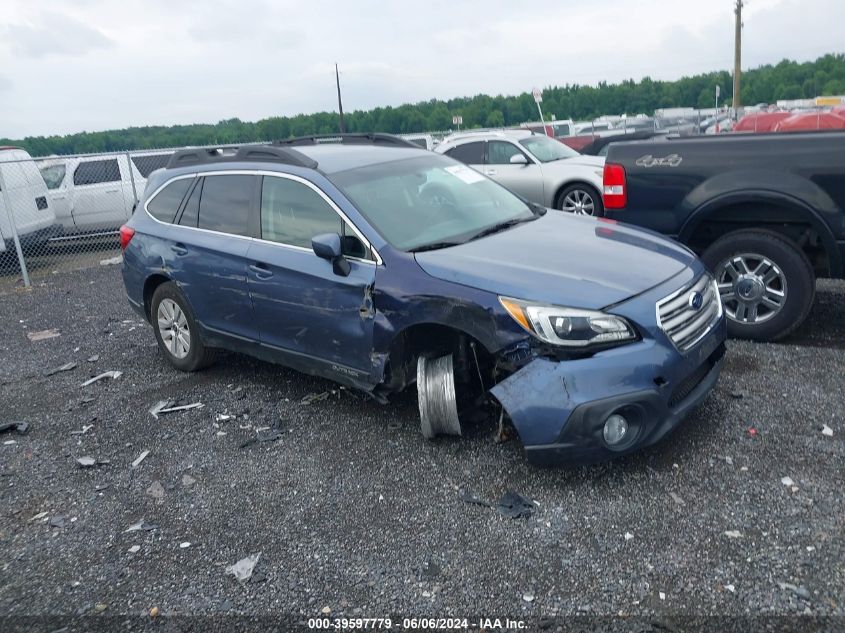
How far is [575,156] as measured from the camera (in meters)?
12.8

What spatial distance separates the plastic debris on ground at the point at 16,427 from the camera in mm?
5422

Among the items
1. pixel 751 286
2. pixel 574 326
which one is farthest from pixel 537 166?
pixel 574 326

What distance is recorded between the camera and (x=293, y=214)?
501cm

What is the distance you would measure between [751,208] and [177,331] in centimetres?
480

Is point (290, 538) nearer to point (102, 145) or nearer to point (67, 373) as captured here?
point (67, 373)

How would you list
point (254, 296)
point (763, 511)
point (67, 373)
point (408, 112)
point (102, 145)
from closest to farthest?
point (763, 511)
point (254, 296)
point (67, 373)
point (102, 145)
point (408, 112)

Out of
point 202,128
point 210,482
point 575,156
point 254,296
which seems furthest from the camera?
point 202,128

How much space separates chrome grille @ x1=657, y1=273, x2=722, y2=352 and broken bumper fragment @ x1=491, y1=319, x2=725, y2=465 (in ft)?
0.40

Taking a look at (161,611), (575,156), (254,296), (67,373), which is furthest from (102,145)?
(161,611)

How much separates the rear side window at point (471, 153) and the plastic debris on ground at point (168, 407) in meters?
8.32

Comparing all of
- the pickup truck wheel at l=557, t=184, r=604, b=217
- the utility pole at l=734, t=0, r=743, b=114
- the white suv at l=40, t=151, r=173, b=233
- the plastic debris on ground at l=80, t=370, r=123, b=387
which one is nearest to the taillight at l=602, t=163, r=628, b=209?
the plastic debris on ground at l=80, t=370, r=123, b=387

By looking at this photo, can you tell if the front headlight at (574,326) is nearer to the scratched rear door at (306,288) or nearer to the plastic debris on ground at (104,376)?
the scratched rear door at (306,288)

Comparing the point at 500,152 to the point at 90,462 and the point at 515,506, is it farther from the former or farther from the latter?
the point at 515,506

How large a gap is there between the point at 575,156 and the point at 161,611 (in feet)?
36.3
